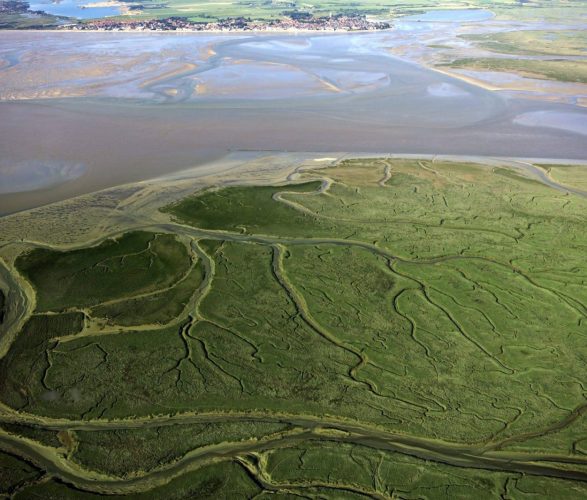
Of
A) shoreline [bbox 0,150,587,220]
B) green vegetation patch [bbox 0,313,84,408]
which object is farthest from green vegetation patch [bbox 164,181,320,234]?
green vegetation patch [bbox 0,313,84,408]

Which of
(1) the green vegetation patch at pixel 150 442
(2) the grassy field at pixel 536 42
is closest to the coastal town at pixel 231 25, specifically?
(2) the grassy field at pixel 536 42

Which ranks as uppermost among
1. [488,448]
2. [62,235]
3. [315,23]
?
[315,23]

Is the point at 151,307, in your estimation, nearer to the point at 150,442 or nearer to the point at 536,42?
the point at 150,442

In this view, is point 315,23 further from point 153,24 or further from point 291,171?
point 291,171

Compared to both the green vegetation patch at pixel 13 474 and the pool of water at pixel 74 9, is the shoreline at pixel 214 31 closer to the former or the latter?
the pool of water at pixel 74 9

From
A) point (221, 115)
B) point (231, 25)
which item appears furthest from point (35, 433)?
point (231, 25)

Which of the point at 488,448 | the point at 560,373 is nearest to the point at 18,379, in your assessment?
the point at 488,448
